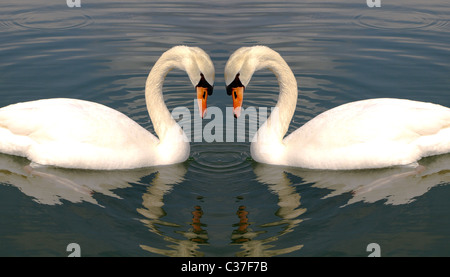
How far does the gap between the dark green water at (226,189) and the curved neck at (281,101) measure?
67cm

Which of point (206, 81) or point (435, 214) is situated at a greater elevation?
point (206, 81)

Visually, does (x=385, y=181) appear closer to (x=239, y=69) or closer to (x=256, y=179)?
(x=256, y=179)

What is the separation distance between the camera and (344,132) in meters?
10.1

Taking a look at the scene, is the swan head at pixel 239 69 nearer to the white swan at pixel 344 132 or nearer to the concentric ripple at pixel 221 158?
the white swan at pixel 344 132

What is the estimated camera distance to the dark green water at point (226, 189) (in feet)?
25.8

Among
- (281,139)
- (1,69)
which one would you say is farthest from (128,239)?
(1,69)

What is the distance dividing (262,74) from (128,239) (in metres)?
8.91

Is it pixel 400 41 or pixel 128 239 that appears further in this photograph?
pixel 400 41

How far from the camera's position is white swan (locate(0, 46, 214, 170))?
1018 centimetres

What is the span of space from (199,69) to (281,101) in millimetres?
1776

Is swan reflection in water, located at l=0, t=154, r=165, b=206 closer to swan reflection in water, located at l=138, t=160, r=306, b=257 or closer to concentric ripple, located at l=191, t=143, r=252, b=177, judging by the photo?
swan reflection in water, located at l=138, t=160, r=306, b=257

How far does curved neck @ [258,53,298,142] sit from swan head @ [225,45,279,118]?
394 millimetres
